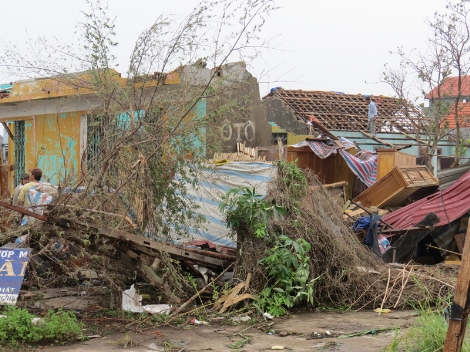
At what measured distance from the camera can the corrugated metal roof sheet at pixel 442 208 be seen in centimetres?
1133

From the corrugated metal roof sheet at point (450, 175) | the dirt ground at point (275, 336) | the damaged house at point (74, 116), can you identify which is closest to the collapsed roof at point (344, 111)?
the damaged house at point (74, 116)

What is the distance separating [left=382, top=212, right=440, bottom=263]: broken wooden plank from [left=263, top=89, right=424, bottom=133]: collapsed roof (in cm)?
954

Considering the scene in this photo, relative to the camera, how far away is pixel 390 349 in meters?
5.43

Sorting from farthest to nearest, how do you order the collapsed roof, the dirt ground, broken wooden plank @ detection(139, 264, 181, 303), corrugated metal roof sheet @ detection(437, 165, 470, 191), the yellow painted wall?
1. the collapsed roof
2. the yellow painted wall
3. corrugated metal roof sheet @ detection(437, 165, 470, 191)
4. broken wooden plank @ detection(139, 264, 181, 303)
5. the dirt ground

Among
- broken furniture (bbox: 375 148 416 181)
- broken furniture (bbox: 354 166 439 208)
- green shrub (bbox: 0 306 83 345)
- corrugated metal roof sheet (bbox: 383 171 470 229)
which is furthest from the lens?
broken furniture (bbox: 375 148 416 181)

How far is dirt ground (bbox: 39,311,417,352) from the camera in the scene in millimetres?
6387

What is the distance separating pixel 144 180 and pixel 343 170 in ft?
37.6

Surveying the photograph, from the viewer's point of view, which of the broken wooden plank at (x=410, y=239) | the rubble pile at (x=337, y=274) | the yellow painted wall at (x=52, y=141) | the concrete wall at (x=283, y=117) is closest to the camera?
the rubble pile at (x=337, y=274)

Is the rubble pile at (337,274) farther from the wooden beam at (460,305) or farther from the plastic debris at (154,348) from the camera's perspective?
the wooden beam at (460,305)

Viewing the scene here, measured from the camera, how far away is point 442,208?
11.6 metres

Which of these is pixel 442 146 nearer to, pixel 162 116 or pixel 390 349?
pixel 162 116

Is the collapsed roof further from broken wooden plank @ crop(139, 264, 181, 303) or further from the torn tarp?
broken wooden plank @ crop(139, 264, 181, 303)

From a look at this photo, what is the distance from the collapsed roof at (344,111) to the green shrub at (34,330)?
14.8 m

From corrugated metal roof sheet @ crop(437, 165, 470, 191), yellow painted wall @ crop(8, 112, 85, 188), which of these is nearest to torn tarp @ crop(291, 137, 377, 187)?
corrugated metal roof sheet @ crop(437, 165, 470, 191)
